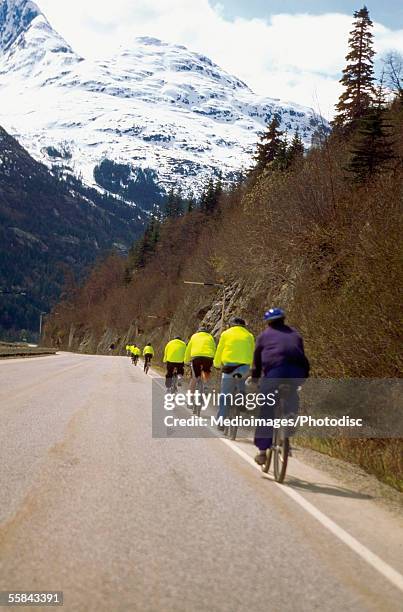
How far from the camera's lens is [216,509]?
249 inches

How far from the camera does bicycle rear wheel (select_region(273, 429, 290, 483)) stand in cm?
765

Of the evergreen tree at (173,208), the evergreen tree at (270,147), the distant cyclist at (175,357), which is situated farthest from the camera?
the evergreen tree at (173,208)

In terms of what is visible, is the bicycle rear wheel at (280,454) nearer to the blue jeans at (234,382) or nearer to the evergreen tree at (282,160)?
the blue jeans at (234,382)

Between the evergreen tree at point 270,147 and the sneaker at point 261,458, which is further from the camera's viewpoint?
the evergreen tree at point 270,147

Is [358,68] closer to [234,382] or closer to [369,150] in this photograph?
[369,150]

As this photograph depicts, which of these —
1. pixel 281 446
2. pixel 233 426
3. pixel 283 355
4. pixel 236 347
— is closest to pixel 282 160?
pixel 236 347

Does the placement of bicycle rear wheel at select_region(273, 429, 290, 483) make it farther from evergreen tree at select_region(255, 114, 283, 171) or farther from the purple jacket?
evergreen tree at select_region(255, 114, 283, 171)

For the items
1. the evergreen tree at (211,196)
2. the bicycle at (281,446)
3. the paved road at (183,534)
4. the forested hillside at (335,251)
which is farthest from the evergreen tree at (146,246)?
the bicycle at (281,446)

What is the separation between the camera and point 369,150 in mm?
29156

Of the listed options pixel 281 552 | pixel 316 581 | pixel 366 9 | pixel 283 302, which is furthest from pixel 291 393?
pixel 366 9

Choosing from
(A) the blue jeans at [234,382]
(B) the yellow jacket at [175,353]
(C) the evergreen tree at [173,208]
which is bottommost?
(A) the blue jeans at [234,382]

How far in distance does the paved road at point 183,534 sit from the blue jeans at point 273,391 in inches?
18.6

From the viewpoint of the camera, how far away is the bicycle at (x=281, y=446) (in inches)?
302

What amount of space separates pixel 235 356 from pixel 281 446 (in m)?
3.42
